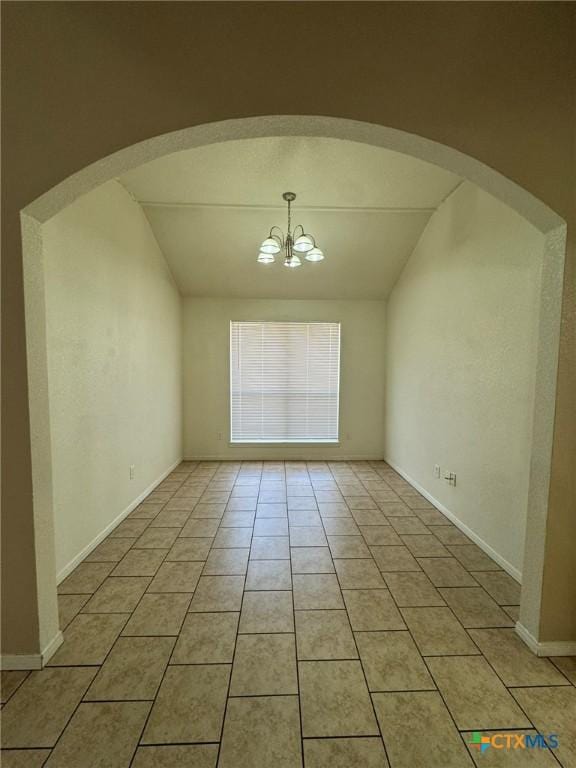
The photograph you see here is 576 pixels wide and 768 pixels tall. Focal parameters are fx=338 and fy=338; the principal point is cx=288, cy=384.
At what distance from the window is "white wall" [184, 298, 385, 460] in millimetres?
122

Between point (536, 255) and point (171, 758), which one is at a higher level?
point (536, 255)

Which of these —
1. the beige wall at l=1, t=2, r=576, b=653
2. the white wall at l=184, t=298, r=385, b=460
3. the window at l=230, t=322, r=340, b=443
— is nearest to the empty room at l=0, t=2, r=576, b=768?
the beige wall at l=1, t=2, r=576, b=653

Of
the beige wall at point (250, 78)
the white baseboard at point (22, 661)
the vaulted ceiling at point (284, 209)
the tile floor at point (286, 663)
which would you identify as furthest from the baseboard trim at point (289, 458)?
the beige wall at point (250, 78)

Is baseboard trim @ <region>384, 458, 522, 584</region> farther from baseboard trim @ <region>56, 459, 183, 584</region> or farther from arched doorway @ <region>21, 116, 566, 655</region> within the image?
baseboard trim @ <region>56, 459, 183, 584</region>

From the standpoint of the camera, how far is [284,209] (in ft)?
11.6

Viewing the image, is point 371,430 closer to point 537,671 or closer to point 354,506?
point 354,506

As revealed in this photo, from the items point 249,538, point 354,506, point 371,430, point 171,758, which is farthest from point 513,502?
point 371,430

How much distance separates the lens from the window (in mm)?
5074

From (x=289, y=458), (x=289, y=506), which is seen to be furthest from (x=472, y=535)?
(x=289, y=458)

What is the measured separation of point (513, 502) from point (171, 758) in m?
2.29

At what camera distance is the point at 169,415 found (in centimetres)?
441

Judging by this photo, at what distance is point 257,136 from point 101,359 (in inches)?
80.4

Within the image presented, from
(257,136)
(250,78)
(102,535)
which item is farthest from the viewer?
(102,535)

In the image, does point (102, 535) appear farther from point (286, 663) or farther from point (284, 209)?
point (284, 209)
